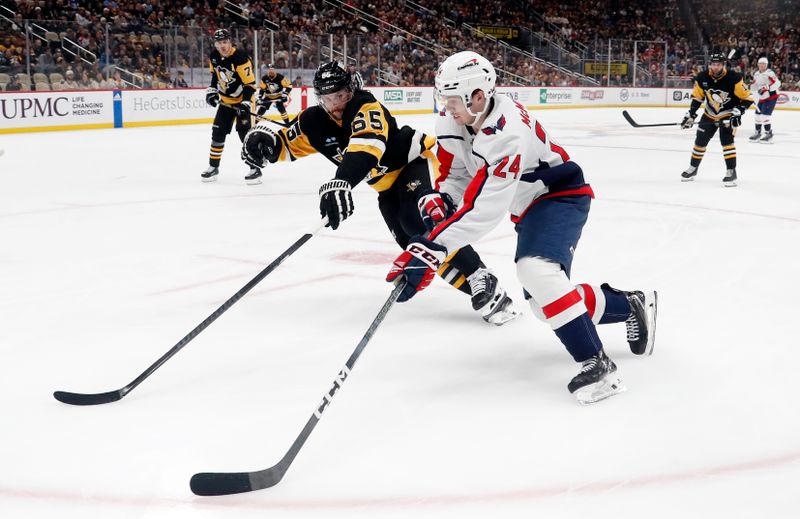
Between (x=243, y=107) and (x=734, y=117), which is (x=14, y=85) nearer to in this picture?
(x=243, y=107)

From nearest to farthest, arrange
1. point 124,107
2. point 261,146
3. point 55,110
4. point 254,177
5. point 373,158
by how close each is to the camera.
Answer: point 373,158 → point 261,146 → point 254,177 → point 55,110 → point 124,107

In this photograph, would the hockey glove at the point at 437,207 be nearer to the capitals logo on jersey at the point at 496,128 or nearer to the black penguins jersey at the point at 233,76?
the capitals logo on jersey at the point at 496,128

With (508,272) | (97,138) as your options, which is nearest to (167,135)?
(97,138)

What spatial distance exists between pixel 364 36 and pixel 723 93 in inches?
430

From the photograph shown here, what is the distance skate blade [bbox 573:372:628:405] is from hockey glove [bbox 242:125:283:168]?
177cm

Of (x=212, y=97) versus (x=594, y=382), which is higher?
(x=212, y=97)

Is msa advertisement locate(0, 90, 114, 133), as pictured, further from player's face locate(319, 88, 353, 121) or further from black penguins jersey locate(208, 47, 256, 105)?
player's face locate(319, 88, 353, 121)

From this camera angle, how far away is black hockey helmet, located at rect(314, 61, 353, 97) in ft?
11.3

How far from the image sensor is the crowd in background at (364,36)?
13.2 meters

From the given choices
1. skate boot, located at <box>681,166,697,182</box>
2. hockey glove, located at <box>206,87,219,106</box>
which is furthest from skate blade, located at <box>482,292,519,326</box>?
skate boot, located at <box>681,166,697,182</box>

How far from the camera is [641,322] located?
3.08 m

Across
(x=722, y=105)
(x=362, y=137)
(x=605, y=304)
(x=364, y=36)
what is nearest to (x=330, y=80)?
(x=362, y=137)

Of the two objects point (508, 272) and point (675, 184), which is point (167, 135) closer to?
point (675, 184)

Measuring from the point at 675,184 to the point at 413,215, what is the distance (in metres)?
5.12
